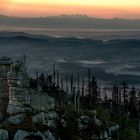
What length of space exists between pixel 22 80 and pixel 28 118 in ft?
17.5

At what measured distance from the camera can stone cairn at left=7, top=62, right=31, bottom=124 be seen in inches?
3408

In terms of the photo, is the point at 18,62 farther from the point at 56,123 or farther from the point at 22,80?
the point at 56,123

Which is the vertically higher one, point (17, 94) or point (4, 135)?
point (17, 94)

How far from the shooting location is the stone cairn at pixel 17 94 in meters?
86.6

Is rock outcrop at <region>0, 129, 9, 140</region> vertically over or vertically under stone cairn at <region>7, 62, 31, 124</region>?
under

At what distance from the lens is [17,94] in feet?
285

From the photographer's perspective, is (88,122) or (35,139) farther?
(88,122)

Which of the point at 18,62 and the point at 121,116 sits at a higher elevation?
the point at 18,62

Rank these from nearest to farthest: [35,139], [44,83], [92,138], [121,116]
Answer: [35,139] < [92,138] < [121,116] < [44,83]

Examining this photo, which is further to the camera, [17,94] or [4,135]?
[17,94]

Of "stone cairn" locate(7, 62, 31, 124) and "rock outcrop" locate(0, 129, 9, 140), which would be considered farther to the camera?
"stone cairn" locate(7, 62, 31, 124)

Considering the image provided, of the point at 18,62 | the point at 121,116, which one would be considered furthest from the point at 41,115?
the point at 121,116

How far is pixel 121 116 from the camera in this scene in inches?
5468

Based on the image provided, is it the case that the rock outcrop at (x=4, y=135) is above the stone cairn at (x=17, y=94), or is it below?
below
